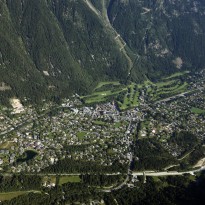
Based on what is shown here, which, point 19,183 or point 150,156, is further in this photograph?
point 150,156

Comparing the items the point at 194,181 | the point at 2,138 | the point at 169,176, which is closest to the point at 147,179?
the point at 169,176

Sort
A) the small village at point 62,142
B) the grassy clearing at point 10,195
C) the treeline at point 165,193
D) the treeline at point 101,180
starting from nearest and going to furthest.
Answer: the grassy clearing at point 10,195 → the treeline at point 165,193 → the treeline at point 101,180 → the small village at point 62,142

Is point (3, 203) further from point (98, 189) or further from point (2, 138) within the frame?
point (2, 138)

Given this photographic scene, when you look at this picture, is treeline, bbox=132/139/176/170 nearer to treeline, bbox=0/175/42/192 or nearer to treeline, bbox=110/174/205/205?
treeline, bbox=110/174/205/205

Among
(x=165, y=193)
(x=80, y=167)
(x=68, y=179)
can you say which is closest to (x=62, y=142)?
(x=80, y=167)

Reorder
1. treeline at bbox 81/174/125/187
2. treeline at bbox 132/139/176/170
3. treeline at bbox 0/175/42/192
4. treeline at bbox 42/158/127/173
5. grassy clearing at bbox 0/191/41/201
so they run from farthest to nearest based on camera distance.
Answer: treeline at bbox 132/139/176/170
treeline at bbox 42/158/127/173
treeline at bbox 81/174/125/187
treeline at bbox 0/175/42/192
grassy clearing at bbox 0/191/41/201

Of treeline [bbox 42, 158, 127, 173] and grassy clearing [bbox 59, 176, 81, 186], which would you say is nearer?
grassy clearing [bbox 59, 176, 81, 186]

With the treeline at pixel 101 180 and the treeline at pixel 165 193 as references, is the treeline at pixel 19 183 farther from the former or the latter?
the treeline at pixel 165 193

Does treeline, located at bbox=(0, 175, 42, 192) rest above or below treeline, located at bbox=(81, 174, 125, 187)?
above

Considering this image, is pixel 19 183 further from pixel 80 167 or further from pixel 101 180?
pixel 101 180

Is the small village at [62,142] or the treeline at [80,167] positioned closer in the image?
the treeline at [80,167]

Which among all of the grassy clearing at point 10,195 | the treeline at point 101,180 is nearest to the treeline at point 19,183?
the grassy clearing at point 10,195

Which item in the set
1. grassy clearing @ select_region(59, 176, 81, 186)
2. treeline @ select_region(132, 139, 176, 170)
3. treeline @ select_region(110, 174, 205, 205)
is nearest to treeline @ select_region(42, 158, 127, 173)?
grassy clearing @ select_region(59, 176, 81, 186)
